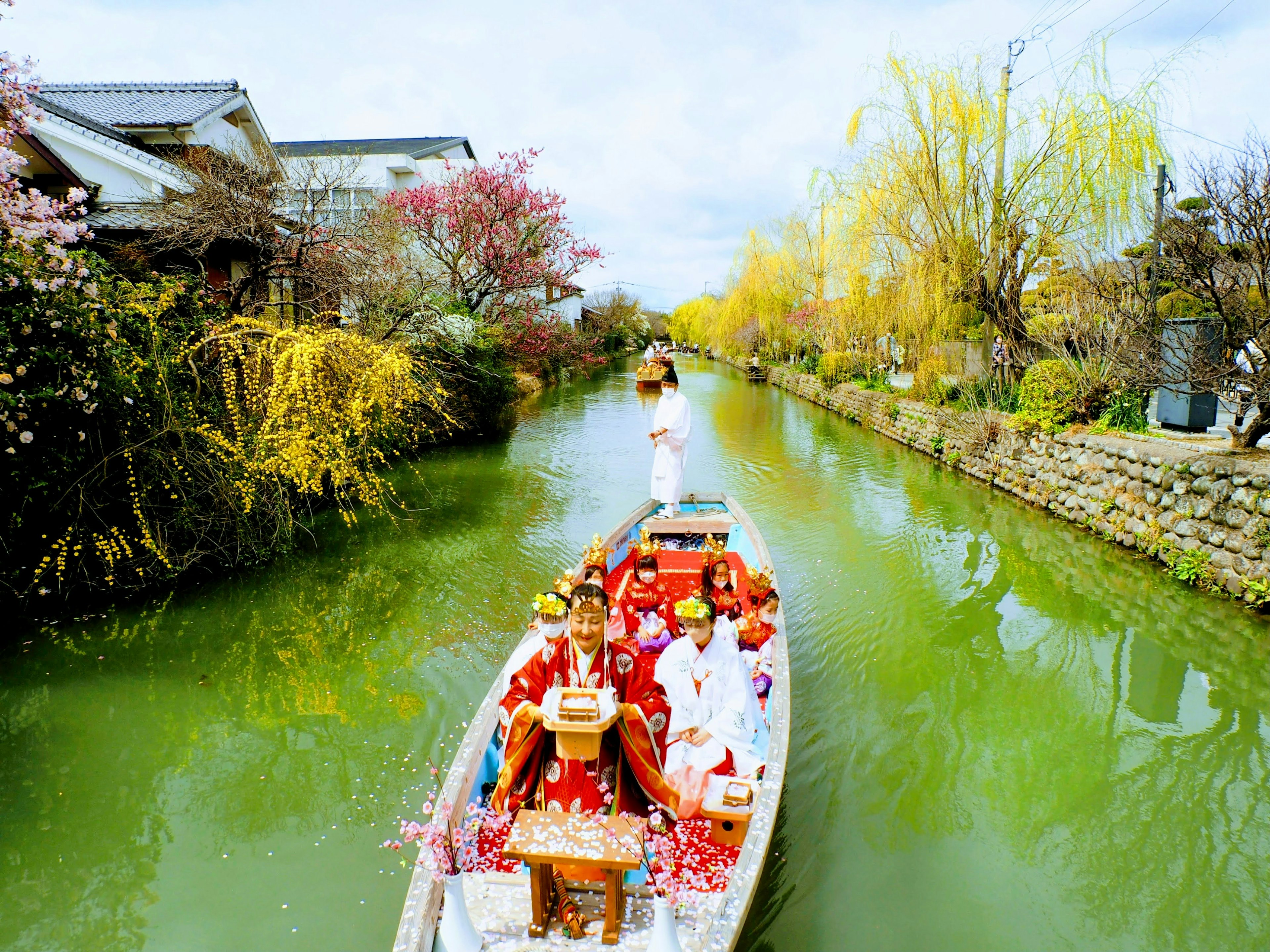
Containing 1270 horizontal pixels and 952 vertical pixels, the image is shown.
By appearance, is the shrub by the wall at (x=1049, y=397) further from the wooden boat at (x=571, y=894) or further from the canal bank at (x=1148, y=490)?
the wooden boat at (x=571, y=894)

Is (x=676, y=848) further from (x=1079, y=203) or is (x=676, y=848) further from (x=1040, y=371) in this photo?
(x=1079, y=203)

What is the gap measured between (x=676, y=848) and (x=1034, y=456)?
32.6 ft

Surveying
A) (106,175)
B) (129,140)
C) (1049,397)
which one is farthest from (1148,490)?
(129,140)

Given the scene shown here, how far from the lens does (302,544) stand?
870cm

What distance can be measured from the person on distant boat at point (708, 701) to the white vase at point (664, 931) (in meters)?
1.09

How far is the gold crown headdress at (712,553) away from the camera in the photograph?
592 centimetres

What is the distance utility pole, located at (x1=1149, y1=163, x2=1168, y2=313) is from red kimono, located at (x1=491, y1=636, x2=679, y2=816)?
8495 millimetres

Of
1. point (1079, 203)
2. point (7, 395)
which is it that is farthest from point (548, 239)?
point (7, 395)

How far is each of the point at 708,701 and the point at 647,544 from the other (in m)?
2.59

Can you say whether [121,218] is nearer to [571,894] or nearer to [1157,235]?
[571,894]

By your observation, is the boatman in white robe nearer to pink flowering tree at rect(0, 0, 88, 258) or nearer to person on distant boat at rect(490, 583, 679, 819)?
person on distant boat at rect(490, 583, 679, 819)

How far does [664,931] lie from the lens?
2.44m

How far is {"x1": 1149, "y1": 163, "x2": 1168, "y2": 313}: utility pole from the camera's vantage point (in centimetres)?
946

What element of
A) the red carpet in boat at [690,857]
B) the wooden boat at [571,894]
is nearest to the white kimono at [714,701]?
the wooden boat at [571,894]
